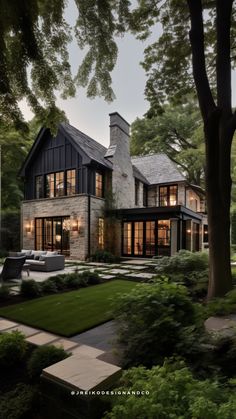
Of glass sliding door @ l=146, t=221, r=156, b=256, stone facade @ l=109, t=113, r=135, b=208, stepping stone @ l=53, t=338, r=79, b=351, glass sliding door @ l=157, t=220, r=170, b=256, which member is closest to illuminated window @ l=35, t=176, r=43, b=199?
stone facade @ l=109, t=113, r=135, b=208

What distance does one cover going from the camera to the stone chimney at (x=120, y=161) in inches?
643

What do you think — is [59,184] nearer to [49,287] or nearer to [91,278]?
[91,278]

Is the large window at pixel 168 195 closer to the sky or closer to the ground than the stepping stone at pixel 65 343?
closer to the sky

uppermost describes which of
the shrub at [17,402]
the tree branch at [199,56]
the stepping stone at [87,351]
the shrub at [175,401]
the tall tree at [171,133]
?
the tall tree at [171,133]

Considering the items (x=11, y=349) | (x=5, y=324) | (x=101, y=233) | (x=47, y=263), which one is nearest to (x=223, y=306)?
(x=11, y=349)

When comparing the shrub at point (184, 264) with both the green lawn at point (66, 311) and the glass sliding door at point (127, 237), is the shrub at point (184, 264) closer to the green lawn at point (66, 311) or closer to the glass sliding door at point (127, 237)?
the green lawn at point (66, 311)

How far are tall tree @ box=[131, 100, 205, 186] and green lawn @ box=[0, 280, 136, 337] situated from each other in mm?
21623

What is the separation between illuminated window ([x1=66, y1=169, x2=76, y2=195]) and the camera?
15.5 m

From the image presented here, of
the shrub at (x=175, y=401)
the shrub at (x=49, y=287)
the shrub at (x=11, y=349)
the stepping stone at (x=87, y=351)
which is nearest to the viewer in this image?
the shrub at (x=175, y=401)

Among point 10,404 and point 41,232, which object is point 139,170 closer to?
point 41,232

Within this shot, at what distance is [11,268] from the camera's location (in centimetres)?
775

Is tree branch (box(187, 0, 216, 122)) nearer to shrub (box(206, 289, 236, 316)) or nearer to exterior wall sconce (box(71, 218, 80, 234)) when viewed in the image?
shrub (box(206, 289, 236, 316))

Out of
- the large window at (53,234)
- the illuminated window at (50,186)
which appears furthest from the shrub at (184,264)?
the illuminated window at (50,186)

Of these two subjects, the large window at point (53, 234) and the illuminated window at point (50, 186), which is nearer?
the large window at point (53, 234)
